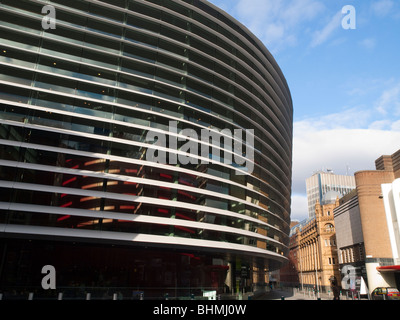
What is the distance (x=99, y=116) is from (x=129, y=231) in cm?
1030

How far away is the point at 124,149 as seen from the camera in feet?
94.9

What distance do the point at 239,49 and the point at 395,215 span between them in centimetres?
3460

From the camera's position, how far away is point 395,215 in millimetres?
47812

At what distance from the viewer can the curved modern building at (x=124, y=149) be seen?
1001 inches

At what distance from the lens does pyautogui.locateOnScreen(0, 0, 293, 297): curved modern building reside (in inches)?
1001

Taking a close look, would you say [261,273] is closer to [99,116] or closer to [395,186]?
[395,186]

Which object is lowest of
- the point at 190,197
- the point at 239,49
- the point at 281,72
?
the point at 190,197
